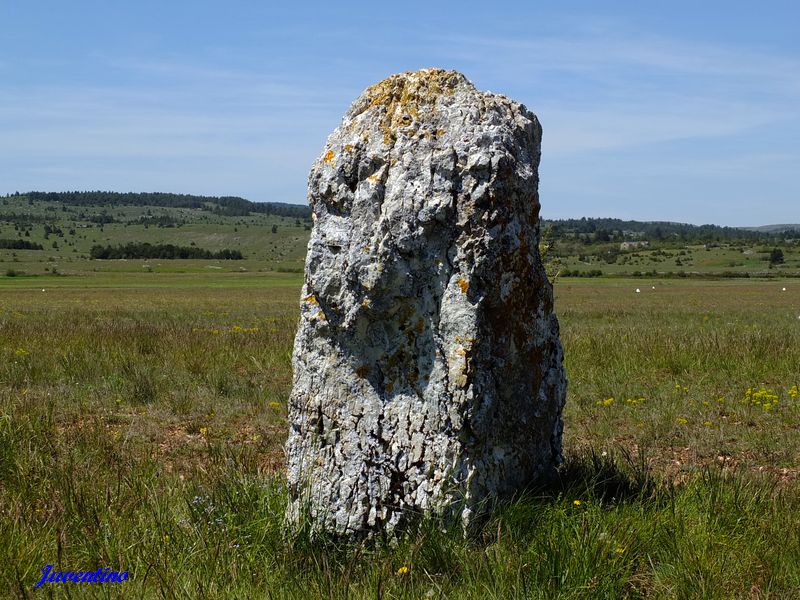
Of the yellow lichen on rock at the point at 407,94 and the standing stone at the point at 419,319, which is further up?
the yellow lichen on rock at the point at 407,94

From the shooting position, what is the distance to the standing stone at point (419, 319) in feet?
14.6

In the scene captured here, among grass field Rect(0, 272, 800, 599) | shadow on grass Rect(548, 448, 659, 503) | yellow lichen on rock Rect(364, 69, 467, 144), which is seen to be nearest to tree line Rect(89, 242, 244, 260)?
grass field Rect(0, 272, 800, 599)

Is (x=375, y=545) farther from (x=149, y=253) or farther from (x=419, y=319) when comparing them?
(x=149, y=253)

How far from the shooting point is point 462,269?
4.47m

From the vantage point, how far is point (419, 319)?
4.64 meters

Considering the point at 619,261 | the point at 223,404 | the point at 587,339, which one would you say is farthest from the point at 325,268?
the point at 619,261

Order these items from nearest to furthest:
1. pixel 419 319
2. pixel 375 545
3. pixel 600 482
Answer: pixel 375 545 < pixel 419 319 < pixel 600 482

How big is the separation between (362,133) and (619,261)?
107 metres

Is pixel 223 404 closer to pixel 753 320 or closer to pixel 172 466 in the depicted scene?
pixel 172 466

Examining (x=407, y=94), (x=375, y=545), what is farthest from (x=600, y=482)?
(x=407, y=94)

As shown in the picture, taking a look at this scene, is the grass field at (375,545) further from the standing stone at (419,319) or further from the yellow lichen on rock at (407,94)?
the yellow lichen on rock at (407,94)

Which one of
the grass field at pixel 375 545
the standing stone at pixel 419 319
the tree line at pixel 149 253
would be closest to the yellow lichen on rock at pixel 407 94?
the standing stone at pixel 419 319

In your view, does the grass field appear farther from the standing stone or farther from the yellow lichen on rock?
the yellow lichen on rock

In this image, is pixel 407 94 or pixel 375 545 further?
pixel 407 94
